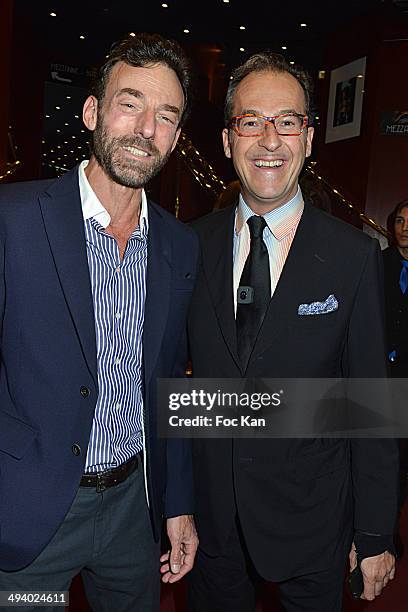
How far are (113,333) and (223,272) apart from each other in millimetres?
424

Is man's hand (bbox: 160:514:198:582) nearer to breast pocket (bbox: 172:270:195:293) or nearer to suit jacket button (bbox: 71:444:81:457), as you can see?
suit jacket button (bbox: 71:444:81:457)

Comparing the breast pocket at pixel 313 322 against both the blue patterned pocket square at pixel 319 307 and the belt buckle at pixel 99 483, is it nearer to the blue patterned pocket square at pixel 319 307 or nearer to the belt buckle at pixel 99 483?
the blue patterned pocket square at pixel 319 307

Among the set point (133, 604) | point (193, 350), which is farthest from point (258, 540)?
point (193, 350)

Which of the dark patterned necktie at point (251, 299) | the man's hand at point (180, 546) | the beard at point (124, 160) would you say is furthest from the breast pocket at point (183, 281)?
the man's hand at point (180, 546)

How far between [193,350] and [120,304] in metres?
0.33

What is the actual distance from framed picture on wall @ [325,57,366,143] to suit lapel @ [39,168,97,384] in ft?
24.7

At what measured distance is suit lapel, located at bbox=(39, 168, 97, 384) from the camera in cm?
147

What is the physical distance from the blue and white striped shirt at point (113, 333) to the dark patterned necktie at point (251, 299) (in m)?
0.29

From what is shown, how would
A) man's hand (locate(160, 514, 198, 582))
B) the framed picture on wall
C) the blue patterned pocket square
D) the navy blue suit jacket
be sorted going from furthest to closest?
the framed picture on wall, man's hand (locate(160, 514, 198, 582)), the blue patterned pocket square, the navy blue suit jacket

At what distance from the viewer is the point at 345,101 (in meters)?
8.63

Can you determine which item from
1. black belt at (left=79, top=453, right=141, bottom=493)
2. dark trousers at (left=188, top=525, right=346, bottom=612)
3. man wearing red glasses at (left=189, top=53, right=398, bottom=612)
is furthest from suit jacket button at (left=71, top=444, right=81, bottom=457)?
dark trousers at (left=188, top=525, right=346, bottom=612)

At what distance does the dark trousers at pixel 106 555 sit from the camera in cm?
155

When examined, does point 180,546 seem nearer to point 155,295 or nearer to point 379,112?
point 155,295

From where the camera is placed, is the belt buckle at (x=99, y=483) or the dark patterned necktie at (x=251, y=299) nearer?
the belt buckle at (x=99, y=483)
